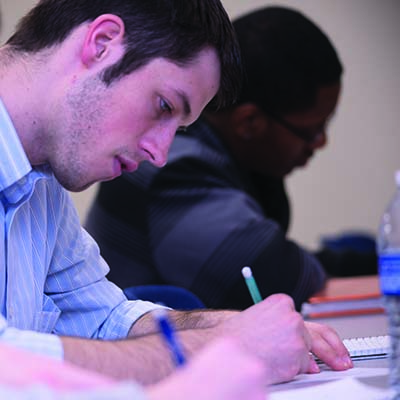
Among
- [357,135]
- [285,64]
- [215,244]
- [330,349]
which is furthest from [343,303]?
[357,135]

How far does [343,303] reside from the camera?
7.20ft

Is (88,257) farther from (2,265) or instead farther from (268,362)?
(268,362)

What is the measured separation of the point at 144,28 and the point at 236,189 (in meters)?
0.96

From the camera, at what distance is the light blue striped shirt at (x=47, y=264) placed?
1.20 m

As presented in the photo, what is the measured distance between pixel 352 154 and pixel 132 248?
2.42 metres

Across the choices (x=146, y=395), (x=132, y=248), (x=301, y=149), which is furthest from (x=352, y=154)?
(x=146, y=395)

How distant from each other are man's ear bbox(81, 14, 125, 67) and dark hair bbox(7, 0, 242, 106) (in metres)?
0.02

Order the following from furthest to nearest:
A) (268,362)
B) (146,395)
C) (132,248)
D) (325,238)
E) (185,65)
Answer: (325,238) < (132,248) < (185,65) < (268,362) < (146,395)

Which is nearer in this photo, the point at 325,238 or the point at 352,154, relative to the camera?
the point at 325,238

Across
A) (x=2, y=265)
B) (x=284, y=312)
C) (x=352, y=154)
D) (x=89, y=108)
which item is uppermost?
(x=89, y=108)

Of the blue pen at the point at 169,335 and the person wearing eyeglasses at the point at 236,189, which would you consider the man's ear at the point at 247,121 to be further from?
the blue pen at the point at 169,335

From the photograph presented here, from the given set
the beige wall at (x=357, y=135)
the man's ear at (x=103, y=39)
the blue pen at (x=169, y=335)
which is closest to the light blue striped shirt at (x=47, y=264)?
the man's ear at (x=103, y=39)

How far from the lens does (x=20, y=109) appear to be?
1262mm

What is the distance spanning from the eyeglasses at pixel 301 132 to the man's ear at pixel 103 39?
43.8 inches
